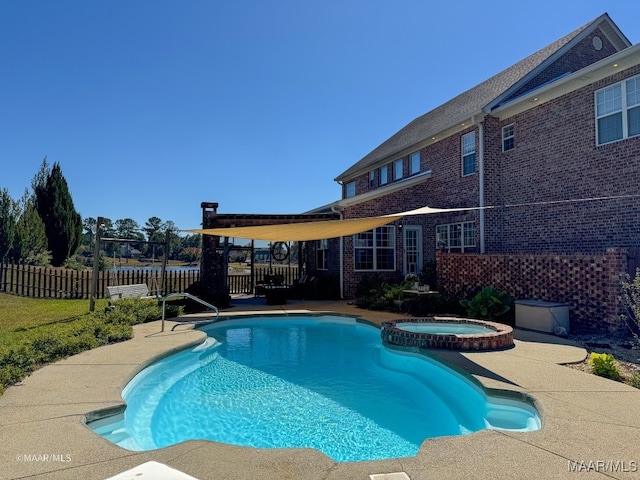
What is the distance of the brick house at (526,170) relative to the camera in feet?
31.7

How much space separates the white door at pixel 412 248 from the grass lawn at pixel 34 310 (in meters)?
10.5

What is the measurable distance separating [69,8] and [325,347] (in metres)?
10.3

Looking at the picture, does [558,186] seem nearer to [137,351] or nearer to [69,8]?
[137,351]

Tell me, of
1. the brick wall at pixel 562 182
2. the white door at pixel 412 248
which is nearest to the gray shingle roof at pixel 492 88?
the brick wall at pixel 562 182

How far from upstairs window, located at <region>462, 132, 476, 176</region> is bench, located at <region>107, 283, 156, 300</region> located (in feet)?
37.6

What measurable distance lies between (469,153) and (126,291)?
39.5 feet

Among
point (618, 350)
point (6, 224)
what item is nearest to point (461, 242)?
point (618, 350)

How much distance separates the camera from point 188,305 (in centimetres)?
1269

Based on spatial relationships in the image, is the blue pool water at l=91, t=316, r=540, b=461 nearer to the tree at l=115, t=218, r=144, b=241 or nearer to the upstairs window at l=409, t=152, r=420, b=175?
the upstairs window at l=409, t=152, r=420, b=175

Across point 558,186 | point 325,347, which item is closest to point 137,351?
point 325,347

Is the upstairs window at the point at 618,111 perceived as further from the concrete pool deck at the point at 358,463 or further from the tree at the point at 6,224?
the tree at the point at 6,224

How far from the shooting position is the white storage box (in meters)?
8.59

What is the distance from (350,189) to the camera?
23.1m

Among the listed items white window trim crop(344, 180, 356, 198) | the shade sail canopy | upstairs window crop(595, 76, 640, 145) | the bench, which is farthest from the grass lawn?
upstairs window crop(595, 76, 640, 145)
